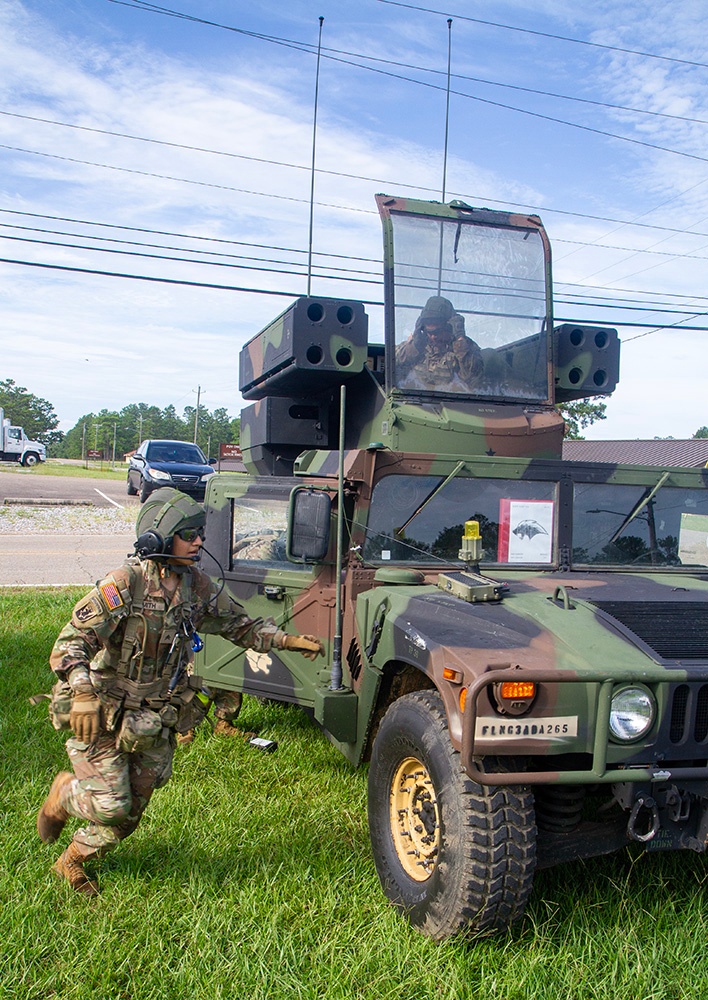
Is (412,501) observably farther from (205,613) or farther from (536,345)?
(536,345)

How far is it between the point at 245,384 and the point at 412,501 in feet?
9.92

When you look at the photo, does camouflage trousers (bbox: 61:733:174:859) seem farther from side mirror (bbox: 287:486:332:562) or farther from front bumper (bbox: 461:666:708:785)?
front bumper (bbox: 461:666:708:785)

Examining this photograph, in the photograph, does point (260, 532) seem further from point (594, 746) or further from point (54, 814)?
point (594, 746)

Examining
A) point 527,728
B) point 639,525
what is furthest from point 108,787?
point 639,525

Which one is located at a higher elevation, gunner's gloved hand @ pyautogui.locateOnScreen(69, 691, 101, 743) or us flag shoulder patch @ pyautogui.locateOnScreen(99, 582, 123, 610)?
us flag shoulder patch @ pyautogui.locateOnScreen(99, 582, 123, 610)

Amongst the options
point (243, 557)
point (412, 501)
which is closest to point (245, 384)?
point (243, 557)

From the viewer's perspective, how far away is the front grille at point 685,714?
2.90 meters

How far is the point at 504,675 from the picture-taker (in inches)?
106

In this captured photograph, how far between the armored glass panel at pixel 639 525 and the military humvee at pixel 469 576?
11mm

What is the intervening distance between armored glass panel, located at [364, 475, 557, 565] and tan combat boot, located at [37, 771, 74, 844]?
1.61 m

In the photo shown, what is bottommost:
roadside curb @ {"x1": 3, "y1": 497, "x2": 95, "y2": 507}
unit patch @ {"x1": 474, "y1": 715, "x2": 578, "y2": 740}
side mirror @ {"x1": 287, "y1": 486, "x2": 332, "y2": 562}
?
roadside curb @ {"x1": 3, "y1": 497, "x2": 95, "y2": 507}

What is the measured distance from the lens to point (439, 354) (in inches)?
215

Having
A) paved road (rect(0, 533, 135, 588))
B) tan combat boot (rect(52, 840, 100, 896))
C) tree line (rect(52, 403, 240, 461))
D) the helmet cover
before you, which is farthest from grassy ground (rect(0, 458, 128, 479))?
tree line (rect(52, 403, 240, 461))

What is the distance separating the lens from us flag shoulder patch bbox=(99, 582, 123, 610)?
3.36 meters
